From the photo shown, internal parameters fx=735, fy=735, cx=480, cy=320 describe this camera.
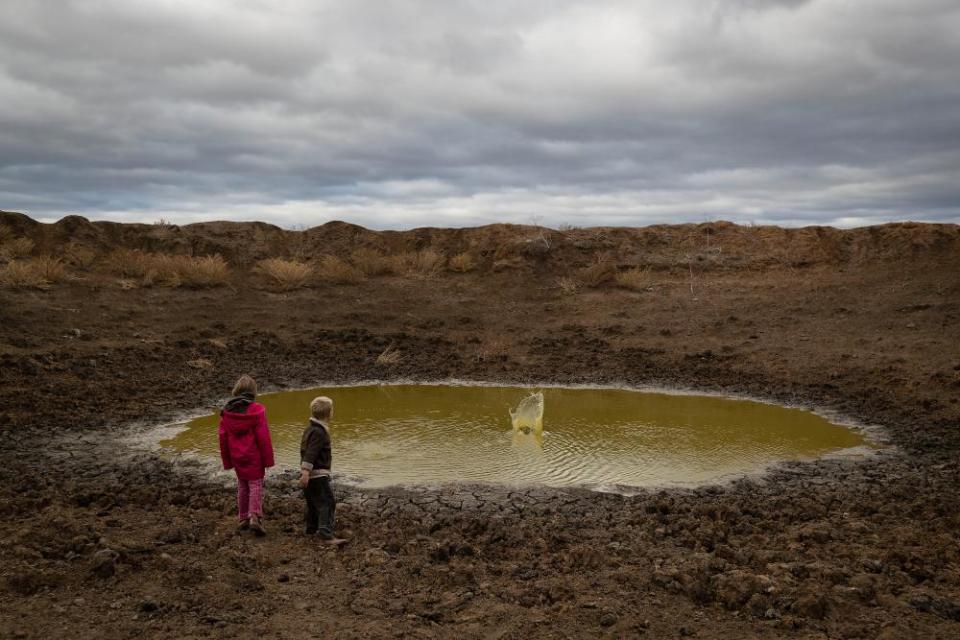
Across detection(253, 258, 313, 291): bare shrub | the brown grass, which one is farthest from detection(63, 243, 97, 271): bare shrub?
detection(253, 258, 313, 291): bare shrub

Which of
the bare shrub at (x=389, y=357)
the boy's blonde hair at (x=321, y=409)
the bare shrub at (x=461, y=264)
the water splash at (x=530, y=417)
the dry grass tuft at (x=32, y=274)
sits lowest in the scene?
the water splash at (x=530, y=417)

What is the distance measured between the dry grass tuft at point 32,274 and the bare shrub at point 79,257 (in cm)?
236

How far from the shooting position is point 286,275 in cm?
2080

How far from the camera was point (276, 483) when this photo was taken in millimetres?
7770

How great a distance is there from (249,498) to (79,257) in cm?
1792

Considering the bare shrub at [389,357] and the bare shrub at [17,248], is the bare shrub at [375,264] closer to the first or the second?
the bare shrub at [389,357]

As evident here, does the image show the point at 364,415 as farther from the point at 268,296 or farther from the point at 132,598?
the point at 268,296

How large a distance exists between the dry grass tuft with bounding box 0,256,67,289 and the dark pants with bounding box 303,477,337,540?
1414cm

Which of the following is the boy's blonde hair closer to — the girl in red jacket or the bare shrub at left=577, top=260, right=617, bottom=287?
the girl in red jacket

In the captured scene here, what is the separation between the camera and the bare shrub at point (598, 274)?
72.1 ft

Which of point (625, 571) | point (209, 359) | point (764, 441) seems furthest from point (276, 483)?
point (209, 359)

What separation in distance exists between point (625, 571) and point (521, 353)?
11272 mm

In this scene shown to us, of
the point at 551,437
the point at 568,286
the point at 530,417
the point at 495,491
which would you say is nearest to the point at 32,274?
the point at 530,417

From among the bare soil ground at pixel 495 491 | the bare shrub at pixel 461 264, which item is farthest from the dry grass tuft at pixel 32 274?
the bare shrub at pixel 461 264
